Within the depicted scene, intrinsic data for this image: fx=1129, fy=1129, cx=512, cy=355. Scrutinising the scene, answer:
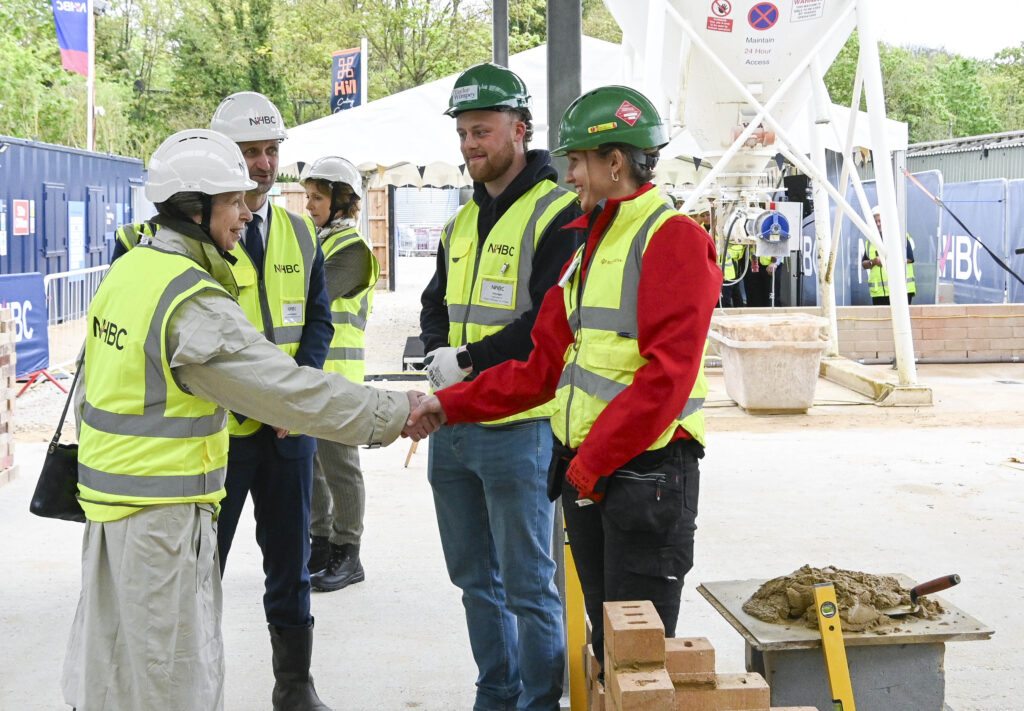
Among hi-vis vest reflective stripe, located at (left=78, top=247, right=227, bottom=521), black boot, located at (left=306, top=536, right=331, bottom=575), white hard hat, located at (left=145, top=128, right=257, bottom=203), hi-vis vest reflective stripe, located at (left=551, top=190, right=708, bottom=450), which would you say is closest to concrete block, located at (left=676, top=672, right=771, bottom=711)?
hi-vis vest reflective stripe, located at (left=551, top=190, right=708, bottom=450)

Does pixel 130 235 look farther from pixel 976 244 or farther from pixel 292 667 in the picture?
pixel 976 244

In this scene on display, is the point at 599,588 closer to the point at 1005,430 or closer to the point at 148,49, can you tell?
the point at 1005,430

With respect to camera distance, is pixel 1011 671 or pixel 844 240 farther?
pixel 844 240

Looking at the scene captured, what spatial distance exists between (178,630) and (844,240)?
18.3 m

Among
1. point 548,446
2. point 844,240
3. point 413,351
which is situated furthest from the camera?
point 844,240

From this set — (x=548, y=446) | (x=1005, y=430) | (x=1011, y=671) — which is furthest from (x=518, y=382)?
(x=1005, y=430)

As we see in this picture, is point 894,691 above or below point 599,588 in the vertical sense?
below

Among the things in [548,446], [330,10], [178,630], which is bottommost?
[178,630]

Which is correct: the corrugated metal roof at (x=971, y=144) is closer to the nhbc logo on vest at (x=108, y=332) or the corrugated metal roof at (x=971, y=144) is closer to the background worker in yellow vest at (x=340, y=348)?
the background worker in yellow vest at (x=340, y=348)

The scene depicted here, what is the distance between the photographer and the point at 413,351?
1249 cm

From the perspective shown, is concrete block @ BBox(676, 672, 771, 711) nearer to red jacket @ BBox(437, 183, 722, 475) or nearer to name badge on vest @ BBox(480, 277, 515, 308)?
red jacket @ BBox(437, 183, 722, 475)

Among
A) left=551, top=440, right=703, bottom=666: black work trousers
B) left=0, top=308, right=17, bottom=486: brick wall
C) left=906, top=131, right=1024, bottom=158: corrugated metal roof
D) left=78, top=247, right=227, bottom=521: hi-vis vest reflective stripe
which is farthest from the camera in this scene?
left=906, top=131, right=1024, bottom=158: corrugated metal roof

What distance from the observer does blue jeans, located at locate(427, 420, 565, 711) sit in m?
3.64

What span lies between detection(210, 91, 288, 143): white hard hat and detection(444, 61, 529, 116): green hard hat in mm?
796
